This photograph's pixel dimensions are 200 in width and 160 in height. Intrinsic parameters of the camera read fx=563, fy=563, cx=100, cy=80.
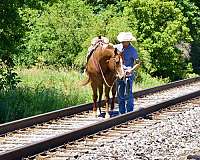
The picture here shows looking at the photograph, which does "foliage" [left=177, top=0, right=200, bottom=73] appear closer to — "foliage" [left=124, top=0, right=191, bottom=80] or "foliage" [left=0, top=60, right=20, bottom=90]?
"foliage" [left=124, top=0, right=191, bottom=80]

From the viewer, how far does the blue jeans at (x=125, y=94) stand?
46.0ft

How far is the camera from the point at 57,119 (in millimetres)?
13258

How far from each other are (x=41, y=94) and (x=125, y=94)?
294 cm

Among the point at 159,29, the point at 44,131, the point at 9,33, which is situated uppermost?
the point at 159,29

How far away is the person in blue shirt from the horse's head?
0.78ft

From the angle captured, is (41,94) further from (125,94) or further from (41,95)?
(125,94)

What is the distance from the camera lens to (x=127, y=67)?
1368cm

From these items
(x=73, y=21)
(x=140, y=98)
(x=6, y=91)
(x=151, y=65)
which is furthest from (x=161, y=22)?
(x=6, y=91)

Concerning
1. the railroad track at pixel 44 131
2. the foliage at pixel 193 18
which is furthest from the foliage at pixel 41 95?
the foliage at pixel 193 18

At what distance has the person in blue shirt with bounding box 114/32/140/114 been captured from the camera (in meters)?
13.4

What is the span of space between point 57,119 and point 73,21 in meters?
14.5

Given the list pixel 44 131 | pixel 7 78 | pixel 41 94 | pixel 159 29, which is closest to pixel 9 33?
pixel 7 78

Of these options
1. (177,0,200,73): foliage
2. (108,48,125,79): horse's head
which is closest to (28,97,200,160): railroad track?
(108,48,125,79): horse's head

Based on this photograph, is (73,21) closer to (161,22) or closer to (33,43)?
(33,43)
